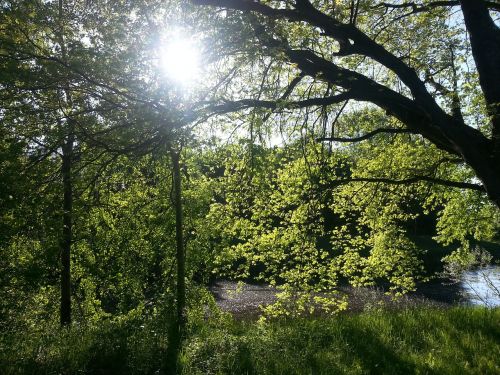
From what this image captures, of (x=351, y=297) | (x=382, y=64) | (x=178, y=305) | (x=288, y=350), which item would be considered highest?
(x=382, y=64)

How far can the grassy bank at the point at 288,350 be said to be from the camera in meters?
6.38

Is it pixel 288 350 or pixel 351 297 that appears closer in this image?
pixel 288 350

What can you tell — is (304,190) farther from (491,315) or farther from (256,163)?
(491,315)

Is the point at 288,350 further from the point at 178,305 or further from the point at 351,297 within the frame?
the point at 351,297

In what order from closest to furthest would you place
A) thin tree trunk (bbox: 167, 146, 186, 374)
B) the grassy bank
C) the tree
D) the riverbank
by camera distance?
the tree, the grassy bank, thin tree trunk (bbox: 167, 146, 186, 374), the riverbank

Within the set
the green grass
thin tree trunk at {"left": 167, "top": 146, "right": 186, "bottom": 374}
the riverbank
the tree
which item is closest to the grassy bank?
the green grass

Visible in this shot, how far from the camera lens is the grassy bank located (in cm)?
638

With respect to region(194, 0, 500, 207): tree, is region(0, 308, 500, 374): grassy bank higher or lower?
lower

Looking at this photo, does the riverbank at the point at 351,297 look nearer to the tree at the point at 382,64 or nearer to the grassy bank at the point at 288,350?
the grassy bank at the point at 288,350

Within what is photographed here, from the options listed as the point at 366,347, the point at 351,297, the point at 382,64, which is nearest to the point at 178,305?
the point at 366,347

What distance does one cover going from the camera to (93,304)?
12625 millimetres

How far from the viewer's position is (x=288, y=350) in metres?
7.31

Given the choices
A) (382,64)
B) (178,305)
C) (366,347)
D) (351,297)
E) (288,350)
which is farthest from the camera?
(351,297)

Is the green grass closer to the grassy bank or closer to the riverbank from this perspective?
the grassy bank
